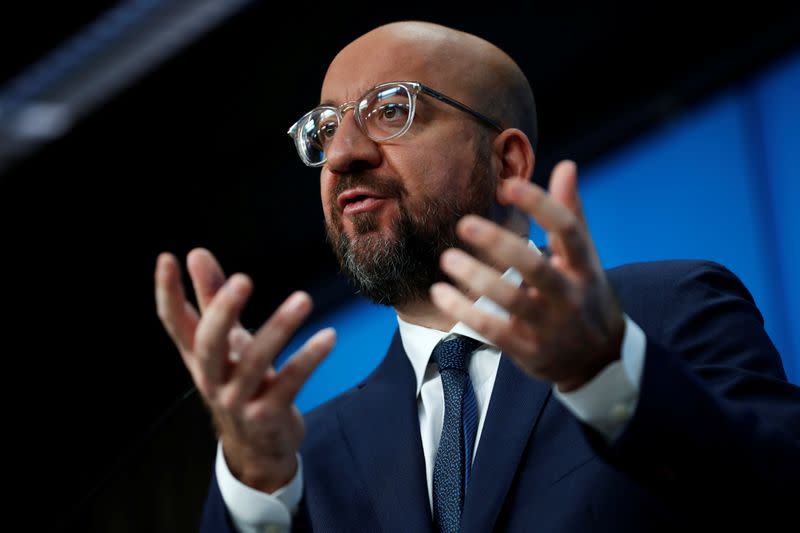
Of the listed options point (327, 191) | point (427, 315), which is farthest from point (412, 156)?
point (427, 315)

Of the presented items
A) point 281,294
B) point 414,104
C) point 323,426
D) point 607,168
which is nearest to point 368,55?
point 414,104

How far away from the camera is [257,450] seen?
3.08 ft

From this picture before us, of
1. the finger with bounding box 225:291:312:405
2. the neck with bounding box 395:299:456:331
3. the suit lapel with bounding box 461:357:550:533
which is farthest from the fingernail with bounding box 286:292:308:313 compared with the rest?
the neck with bounding box 395:299:456:331

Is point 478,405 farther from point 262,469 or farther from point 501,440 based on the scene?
point 262,469

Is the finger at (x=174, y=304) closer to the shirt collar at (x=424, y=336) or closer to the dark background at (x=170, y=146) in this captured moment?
the shirt collar at (x=424, y=336)

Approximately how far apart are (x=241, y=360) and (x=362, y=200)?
639mm

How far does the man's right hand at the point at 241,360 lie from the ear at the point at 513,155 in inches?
29.7

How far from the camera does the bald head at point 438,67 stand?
154 centimetres

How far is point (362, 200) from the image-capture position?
1460mm

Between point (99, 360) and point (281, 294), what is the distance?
0.51m

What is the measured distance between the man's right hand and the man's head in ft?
1.72

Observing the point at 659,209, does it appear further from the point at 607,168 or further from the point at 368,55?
the point at 368,55

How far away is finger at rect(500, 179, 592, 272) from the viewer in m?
0.77

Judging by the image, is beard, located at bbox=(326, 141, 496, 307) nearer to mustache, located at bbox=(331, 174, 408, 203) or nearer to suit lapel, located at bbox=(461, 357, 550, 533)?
mustache, located at bbox=(331, 174, 408, 203)
